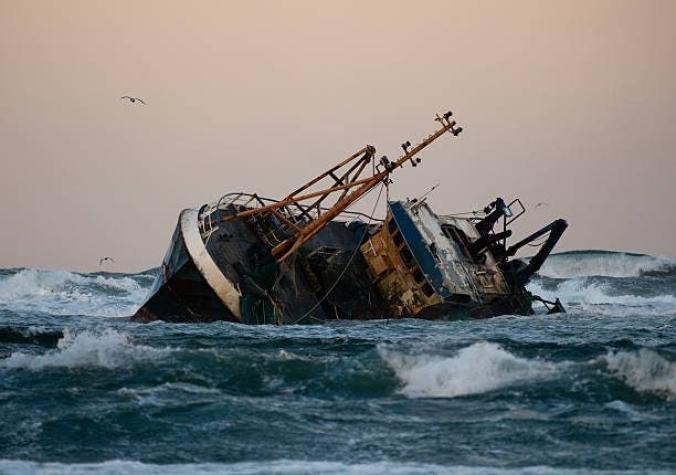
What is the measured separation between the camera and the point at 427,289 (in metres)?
29.1

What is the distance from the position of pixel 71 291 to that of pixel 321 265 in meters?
26.6

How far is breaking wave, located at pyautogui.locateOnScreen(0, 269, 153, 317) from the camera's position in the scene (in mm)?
42731

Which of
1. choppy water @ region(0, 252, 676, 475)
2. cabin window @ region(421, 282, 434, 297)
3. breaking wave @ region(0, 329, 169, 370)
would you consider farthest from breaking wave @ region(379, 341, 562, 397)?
cabin window @ region(421, 282, 434, 297)

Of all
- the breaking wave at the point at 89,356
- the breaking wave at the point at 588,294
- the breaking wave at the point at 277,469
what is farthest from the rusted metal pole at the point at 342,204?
the breaking wave at the point at 588,294

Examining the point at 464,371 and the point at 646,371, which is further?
the point at 464,371

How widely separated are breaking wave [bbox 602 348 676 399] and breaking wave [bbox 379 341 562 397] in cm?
98

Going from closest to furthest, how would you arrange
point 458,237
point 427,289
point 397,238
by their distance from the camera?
point 427,289, point 397,238, point 458,237

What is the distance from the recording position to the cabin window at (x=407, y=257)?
29.2 metres

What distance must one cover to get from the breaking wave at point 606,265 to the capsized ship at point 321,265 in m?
47.5

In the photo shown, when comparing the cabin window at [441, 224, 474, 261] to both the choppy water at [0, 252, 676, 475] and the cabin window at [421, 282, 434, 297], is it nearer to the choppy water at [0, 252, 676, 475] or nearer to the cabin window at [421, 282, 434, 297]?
the cabin window at [421, 282, 434, 297]

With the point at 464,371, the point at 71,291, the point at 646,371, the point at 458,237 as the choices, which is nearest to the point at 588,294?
the point at 71,291

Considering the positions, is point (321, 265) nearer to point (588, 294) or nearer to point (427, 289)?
point (427, 289)

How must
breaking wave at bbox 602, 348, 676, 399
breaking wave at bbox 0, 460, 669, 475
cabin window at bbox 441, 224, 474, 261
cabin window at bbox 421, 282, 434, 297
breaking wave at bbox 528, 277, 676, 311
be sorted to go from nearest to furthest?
→ breaking wave at bbox 0, 460, 669, 475 < breaking wave at bbox 602, 348, 676, 399 < cabin window at bbox 421, 282, 434, 297 < cabin window at bbox 441, 224, 474, 261 < breaking wave at bbox 528, 277, 676, 311

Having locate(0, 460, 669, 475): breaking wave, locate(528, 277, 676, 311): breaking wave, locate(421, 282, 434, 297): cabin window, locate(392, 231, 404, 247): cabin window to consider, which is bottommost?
locate(0, 460, 669, 475): breaking wave
